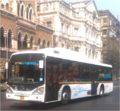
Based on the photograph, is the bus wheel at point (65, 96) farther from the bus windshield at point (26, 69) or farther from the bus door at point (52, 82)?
the bus windshield at point (26, 69)

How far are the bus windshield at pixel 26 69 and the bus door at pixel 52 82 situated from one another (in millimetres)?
452

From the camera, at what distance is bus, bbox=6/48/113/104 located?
434 inches

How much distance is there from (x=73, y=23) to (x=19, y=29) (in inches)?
668

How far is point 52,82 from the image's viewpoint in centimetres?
1173

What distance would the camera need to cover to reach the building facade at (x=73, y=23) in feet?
132

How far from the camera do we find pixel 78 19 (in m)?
45.9

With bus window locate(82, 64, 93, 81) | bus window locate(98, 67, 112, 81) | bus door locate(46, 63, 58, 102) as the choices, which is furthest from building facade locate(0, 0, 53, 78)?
bus door locate(46, 63, 58, 102)

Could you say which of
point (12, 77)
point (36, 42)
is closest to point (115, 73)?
point (36, 42)

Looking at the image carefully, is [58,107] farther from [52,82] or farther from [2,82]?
[2,82]

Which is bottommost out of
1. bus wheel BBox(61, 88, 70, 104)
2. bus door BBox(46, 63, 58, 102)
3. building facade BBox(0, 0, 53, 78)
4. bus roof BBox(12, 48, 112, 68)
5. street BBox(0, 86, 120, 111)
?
street BBox(0, 86, 120, 111)

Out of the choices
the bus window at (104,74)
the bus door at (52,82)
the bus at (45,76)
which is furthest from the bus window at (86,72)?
the bus door at (52,82)

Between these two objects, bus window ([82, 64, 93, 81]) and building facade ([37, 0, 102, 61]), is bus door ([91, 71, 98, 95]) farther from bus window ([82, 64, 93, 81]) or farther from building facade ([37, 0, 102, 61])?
building facade ([37, 0, 102, 61])

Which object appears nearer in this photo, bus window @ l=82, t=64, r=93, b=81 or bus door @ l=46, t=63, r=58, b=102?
bus door @ l=46, t=63, r=58, b=102

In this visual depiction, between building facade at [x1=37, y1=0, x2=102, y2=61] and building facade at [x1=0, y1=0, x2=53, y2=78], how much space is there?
238 centimetres
